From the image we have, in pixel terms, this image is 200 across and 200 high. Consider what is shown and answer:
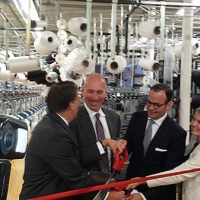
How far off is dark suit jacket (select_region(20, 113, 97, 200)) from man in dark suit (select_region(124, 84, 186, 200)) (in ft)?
2.14

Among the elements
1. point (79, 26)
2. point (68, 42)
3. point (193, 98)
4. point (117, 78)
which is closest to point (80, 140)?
point (79, 26)

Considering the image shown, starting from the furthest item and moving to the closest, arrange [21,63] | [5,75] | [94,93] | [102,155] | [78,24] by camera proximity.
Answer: [5,75]
[21,63]
[78,24]
[94,93]
[102,155]

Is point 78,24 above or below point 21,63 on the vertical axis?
above

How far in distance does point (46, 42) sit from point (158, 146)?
1.67 m

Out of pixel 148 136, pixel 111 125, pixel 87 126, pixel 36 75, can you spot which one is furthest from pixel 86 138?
pixel 36 75

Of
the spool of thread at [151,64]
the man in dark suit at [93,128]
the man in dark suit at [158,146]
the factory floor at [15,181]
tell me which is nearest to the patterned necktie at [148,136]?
the man in dark suit at [158,146]

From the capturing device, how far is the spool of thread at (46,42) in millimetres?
3578

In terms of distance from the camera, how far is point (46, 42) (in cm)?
360

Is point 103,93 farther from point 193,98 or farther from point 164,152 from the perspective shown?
point 193,98

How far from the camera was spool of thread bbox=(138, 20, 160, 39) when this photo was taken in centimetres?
352

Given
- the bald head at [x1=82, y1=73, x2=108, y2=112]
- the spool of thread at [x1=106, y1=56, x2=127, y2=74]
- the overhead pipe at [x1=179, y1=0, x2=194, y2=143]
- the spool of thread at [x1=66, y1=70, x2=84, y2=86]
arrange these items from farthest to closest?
1. the spool of thread at [x1=66, y1=70, x2=84, y2=86]
2. the overhead pipe at [x1=179, y1=0, x2=194, y2=143]
3. the spool of thread at [x1=106, y1=56, x2=127, y2=74]
4. the bald head at [x1=82, y1=73, x2=108, y2=112]

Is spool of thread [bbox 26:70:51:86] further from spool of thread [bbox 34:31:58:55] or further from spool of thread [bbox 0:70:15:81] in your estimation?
spool of thread [bbox 34:31:58:55]

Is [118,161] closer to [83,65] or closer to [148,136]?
[148,136]

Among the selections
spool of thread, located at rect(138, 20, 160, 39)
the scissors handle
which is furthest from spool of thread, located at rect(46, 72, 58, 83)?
the scissors handle
